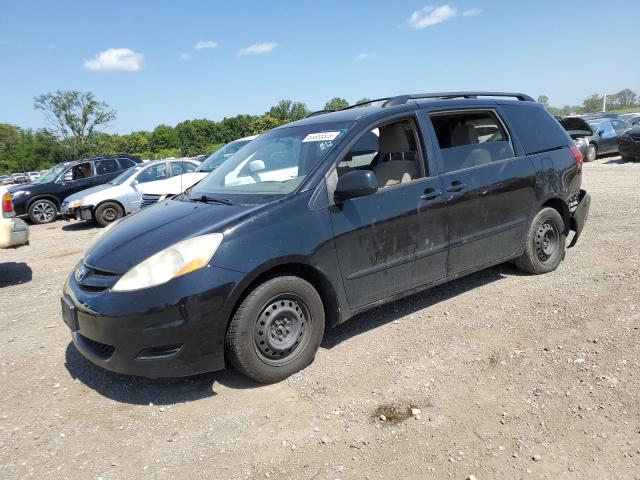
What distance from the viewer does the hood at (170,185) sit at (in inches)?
430

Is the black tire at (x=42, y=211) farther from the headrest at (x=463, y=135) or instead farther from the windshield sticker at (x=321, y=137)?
the headrest at (x=463, y=135)

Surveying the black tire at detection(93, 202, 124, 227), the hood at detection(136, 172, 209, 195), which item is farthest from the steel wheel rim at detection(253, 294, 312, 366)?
the black tire at detection(93, 202, 124, 227)

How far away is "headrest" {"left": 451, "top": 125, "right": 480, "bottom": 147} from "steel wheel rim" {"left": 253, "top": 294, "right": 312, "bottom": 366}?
2.11 metres

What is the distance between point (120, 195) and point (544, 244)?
32.1 feet

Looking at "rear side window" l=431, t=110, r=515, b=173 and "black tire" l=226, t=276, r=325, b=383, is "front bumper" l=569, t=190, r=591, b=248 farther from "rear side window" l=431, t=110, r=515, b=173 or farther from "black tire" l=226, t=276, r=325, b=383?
"black tire" l=226, t=276, r=325, b=383

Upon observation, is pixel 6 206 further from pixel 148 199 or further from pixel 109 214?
pixel 109 214

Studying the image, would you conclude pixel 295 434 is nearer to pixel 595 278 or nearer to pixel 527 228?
pixel 527 228

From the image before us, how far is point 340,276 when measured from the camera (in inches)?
137

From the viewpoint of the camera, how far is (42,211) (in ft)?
43.9

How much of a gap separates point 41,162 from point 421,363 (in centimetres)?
8826

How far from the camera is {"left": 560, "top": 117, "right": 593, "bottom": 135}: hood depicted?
11741mm

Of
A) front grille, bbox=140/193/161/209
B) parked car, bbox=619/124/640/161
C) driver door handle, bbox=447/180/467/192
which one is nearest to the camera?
driver door handle, bbox=447/180/467/192

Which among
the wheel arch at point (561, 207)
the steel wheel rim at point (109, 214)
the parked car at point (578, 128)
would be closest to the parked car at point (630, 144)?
the parked car at point (578, 128)

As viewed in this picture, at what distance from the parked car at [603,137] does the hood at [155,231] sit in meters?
17.0
